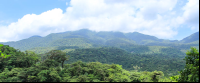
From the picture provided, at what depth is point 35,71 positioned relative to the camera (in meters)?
21.0

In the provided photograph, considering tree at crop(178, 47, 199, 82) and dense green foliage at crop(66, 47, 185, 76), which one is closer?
tree at crop(178, 47, 199, 82)

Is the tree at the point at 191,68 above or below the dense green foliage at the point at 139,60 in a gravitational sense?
above

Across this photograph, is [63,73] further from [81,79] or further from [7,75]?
[7,75]

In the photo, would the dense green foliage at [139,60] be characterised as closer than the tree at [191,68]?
No

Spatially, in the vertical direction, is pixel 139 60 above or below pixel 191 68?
below

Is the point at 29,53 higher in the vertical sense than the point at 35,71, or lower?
higher

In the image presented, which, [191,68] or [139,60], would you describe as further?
[139,60]

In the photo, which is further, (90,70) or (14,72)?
(90,70)

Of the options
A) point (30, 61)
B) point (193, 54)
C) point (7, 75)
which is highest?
point (193, 54)

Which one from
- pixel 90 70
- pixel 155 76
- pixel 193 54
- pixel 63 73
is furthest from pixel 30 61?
pixel 193 54

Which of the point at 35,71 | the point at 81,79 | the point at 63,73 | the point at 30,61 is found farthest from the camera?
the point at 30,61

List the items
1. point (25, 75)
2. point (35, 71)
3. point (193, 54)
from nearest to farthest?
point (193, 54) → point (25, 75) → point (35, 71)

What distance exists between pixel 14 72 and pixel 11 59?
8088 mm

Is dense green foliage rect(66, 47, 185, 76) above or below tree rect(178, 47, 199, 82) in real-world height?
below
